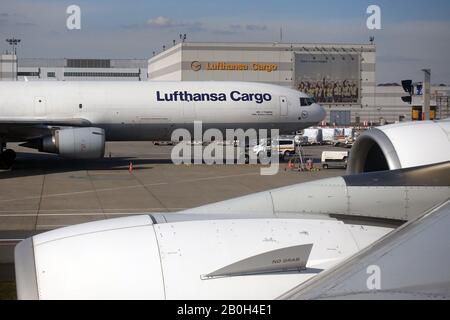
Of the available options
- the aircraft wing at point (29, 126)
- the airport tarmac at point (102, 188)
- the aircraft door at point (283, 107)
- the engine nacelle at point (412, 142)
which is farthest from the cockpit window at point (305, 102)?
the engine nacelle at point (412, 142)

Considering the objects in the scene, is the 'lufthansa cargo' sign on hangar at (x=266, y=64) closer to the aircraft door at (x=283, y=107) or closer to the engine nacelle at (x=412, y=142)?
the aircraft door at (x=283, y=107)

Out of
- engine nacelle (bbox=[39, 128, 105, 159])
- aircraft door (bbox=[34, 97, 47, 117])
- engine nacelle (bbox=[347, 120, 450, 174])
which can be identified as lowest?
engine nacelle (bbox=[39, 128, 105, 159])

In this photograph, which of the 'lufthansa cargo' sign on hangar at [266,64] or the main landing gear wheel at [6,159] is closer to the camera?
the main landing gear wheel at [6,159]

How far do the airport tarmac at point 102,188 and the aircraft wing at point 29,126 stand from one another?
71.2 inches

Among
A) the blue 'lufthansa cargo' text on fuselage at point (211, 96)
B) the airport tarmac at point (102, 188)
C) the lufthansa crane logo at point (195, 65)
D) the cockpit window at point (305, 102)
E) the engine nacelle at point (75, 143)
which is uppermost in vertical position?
the lufthansa crane logo at point (195, 65)

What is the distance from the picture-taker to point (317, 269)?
16.0 feet

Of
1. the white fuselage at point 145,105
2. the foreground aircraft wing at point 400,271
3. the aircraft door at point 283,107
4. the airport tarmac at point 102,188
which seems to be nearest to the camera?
the foreground aircraft wing at point 400,271

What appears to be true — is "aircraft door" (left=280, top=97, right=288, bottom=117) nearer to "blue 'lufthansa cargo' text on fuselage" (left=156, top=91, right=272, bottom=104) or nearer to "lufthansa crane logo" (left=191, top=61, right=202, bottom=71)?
"blue 'lufthansa cargo' text on fuselage" (left=156, top=91, right=272, bottom=104)

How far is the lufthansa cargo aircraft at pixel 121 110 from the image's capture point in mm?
32406

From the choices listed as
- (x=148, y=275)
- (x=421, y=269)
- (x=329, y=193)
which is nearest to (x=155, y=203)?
(x=329, y=193)

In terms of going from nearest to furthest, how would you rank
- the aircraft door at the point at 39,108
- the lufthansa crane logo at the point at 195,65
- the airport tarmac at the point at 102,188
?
the airport tarmac at the point at 102,188
the aircraft door at the point at 39,108
the lufthansa crane logo at the point at 195,65

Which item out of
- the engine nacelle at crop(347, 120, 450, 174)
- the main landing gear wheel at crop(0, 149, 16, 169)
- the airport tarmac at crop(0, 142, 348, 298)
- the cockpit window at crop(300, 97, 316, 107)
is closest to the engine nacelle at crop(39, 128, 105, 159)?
the airport tarmac at crop(0, 142, 348, 298)

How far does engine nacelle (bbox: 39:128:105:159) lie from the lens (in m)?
31.6
